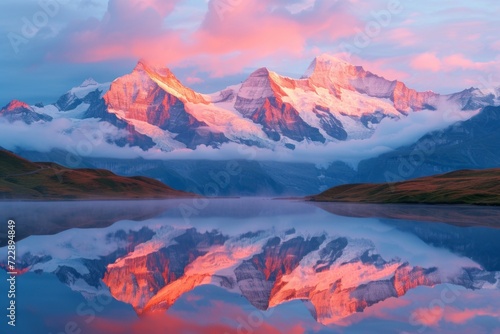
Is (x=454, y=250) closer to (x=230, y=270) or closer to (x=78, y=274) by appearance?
(x=230, y=270)

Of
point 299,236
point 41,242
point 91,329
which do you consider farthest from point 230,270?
point 299,236

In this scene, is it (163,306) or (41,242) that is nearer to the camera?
(163,306)

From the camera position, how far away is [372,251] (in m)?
69.7

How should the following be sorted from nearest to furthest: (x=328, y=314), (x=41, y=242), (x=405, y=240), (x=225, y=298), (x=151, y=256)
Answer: (x=328, y=314)
(x=225, y=298)
(x=151, y=256)
(x=41, y=242)
(x=405, y=240)

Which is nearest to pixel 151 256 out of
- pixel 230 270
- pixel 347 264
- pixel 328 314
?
pixel 230 270

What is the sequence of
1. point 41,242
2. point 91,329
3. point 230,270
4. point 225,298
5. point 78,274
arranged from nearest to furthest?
A: point 91,329 < point 225,298 < point 78,274 < point 230,270 < point 41,242

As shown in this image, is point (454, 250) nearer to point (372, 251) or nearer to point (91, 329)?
point (372, 251)

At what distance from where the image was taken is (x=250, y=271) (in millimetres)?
56594

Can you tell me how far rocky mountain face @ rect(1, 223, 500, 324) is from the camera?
44.0 m

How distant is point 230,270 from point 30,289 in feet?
54.6

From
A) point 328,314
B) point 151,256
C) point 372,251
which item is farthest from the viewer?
point 372,251

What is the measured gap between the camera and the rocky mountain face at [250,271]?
144ft

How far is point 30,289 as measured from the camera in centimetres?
4491

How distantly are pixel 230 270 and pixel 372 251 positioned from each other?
1921 centimetres
